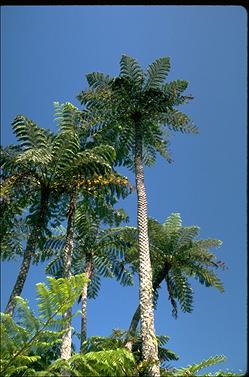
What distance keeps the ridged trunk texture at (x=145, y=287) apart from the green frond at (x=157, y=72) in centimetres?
257

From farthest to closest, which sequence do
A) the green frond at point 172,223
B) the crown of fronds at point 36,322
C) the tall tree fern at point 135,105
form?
the green frond at point 172,223, the tall tree fern at point 135,105, the crown of fronds at point 36,322

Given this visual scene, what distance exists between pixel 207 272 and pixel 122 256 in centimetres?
396

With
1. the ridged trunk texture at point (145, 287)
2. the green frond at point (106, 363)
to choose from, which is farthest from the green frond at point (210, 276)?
the green frond at point (106, 363)

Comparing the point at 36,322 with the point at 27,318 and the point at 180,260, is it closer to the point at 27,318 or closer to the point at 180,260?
the point at 27,318

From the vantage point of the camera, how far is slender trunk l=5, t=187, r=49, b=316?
41.8 ft

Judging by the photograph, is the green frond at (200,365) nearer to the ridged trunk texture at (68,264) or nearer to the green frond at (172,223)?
the ridged trunk texture at (68,264)

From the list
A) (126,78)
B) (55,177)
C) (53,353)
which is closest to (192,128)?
(126,78)

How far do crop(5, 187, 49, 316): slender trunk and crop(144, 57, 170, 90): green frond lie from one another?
6.40 m

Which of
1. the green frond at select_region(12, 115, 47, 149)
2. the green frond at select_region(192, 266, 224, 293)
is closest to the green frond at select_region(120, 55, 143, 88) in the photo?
the green frond at select_region(12, 115, 47, 149)

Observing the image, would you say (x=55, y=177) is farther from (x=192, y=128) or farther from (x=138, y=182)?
(x=192, y=128)

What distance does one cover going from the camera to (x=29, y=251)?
45.9 feet

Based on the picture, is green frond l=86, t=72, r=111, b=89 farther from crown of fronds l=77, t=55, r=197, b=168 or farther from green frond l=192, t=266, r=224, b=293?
green frond l=192, t=266, r=224, b=293

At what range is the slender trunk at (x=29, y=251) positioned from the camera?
1274cm

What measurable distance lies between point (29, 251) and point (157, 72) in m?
8.88
